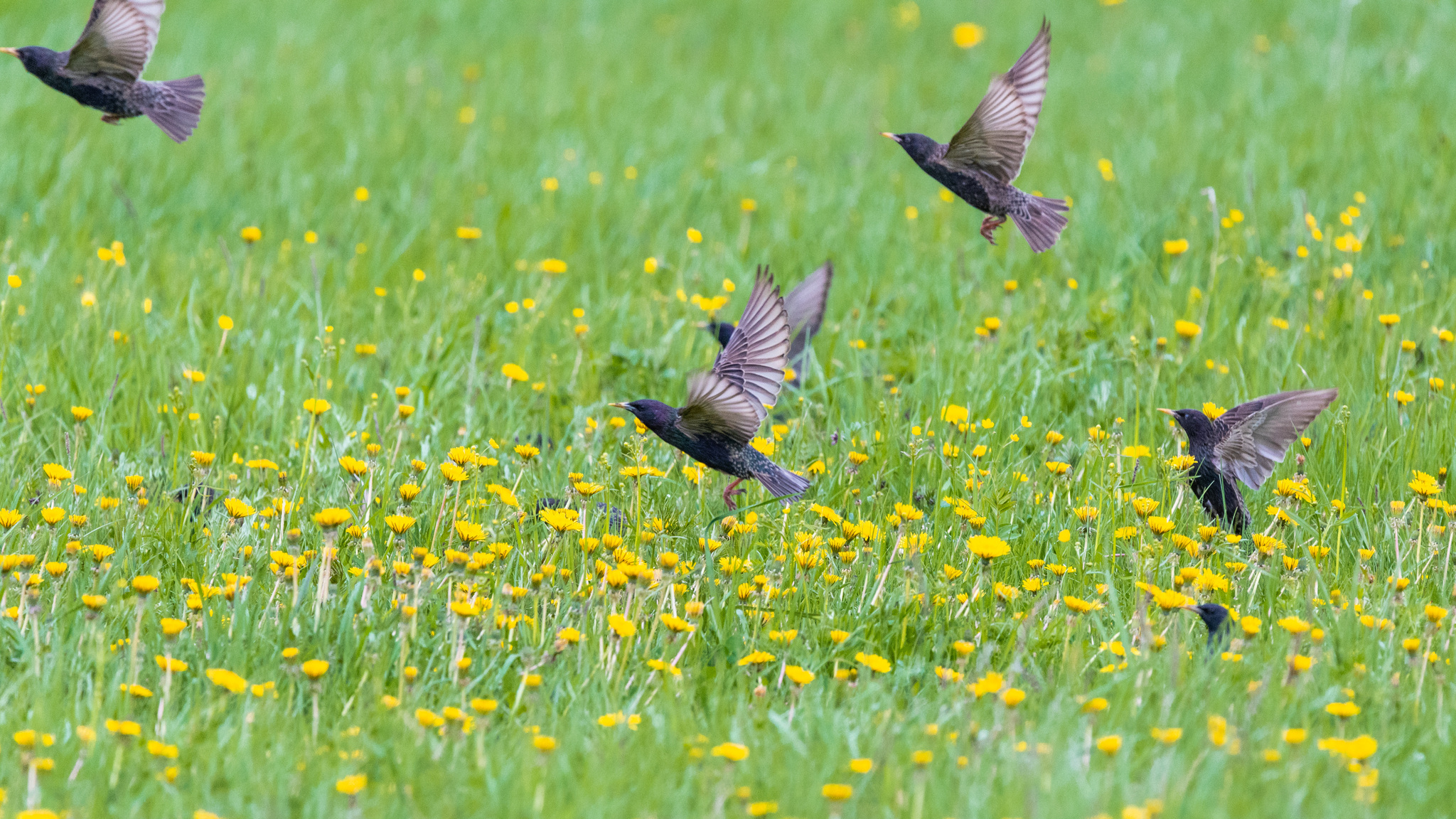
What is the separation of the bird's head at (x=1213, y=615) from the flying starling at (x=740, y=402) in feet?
3.52

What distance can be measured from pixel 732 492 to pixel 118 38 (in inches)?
85.1

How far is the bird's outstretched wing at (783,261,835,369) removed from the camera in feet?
17.7

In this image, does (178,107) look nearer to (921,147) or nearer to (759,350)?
(759,350)

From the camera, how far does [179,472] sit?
4492 millimetres

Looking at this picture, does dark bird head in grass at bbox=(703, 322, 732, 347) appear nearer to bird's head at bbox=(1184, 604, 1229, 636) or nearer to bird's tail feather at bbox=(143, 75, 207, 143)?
bird's tail feather at bbox=(143, 75, 207, 143)

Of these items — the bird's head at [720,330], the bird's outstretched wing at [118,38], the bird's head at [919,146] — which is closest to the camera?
the bird's outstretched wing at [118,38]

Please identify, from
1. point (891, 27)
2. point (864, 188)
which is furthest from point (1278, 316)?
point (891, 27)

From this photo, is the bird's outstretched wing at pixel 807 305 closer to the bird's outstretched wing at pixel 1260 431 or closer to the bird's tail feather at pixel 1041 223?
the bird's tail feather at pixel 1041 223

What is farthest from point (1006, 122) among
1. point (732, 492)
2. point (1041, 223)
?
point (732, 492)

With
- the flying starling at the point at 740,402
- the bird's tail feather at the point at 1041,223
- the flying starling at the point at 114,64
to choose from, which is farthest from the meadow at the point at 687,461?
the flying starling at the point at 114,64

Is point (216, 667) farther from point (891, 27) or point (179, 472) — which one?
point (891, 27)

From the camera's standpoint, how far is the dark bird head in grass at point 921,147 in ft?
12.5

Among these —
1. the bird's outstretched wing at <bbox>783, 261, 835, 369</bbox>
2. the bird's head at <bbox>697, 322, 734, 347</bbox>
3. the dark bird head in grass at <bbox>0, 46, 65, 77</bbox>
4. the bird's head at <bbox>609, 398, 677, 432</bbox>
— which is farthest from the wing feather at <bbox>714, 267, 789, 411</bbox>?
the dark bird head in grass at <bbox>0, 46, 65, 77</bbox>

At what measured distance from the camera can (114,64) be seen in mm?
3836
